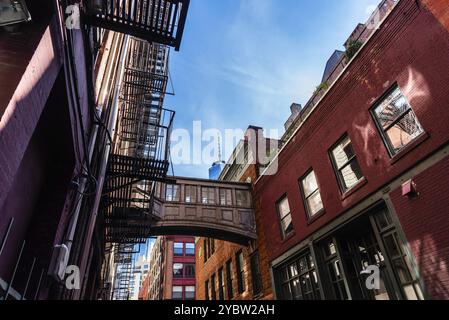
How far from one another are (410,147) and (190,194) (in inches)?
477

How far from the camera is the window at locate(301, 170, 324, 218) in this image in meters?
11.9

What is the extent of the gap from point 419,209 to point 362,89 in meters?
4.27

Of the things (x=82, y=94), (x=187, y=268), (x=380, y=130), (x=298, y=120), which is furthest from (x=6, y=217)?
(x=187, y=268)

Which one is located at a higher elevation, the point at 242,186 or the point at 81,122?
the point at 242,186

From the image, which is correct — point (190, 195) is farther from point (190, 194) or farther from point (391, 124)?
point (391, 124)

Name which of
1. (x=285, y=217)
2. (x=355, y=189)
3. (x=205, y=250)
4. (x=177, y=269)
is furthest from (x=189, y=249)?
(x=355, y=189)

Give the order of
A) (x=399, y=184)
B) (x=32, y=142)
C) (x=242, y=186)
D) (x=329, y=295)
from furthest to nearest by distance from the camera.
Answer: (x=242, y=186), (x=329, y=295), (x=399, y=184), (x=32, y=142)

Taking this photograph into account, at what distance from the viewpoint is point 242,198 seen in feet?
60.3

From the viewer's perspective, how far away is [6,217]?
3625 mm

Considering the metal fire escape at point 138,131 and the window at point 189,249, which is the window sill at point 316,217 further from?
the window at point 189,249

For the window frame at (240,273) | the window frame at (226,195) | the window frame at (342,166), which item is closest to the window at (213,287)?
the window frame at (240,273)

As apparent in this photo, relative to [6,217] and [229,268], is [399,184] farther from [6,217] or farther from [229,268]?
[229,268]

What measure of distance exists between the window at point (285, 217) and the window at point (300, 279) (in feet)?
4.55

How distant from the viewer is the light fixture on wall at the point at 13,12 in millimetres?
2725
